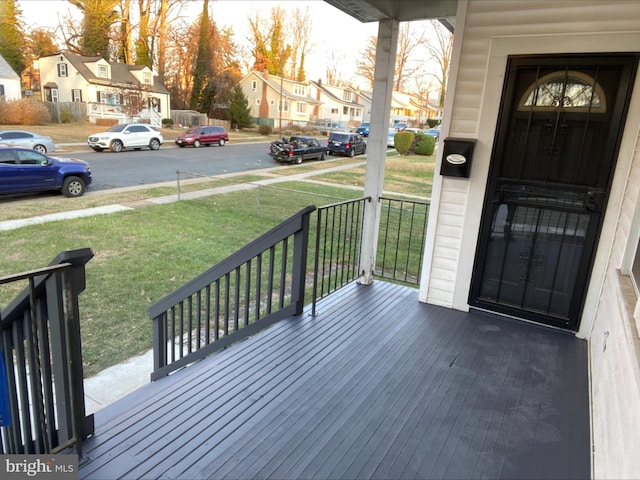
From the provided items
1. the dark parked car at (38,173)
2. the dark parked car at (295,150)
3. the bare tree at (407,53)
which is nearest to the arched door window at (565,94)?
the dark parked car at (38,173)

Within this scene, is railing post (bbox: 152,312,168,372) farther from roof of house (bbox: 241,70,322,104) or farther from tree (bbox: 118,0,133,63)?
roof of house (bbox: 241,70,322,104)

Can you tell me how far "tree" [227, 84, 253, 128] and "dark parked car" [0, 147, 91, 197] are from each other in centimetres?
2190

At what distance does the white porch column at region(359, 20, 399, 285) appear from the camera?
329 cm

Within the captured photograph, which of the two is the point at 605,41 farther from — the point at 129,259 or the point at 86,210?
the point at 86,210

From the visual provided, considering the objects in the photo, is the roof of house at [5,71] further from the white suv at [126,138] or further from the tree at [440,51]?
the tree at [440,51]

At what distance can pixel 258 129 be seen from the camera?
3155 centimetres

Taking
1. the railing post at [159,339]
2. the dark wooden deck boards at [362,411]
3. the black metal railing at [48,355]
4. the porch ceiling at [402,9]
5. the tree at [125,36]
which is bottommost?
the railing post at [159,339]

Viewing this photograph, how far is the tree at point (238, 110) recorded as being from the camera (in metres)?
29.6

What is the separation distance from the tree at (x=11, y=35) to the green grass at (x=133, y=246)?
26.1 metres

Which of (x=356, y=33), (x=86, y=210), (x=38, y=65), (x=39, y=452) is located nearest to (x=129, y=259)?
(x=86, y=210)

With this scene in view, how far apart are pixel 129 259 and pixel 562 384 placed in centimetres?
513

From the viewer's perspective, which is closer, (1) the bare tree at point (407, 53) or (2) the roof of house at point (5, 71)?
(1) the bare tree at point (407, 53)

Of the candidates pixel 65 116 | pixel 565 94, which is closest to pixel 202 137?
pixel 65 116

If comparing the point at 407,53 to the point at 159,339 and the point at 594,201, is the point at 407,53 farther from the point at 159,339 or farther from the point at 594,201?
the point at 159,339
